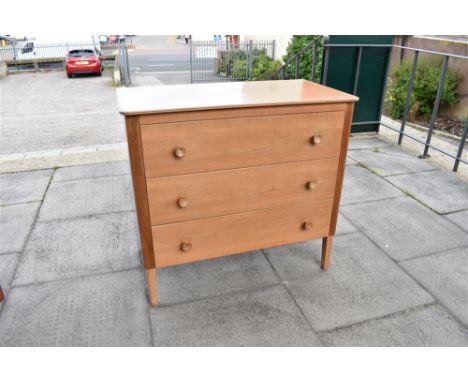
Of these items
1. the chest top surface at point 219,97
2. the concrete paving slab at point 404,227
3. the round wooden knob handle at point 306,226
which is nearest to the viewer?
the chest top surface at point 219,97

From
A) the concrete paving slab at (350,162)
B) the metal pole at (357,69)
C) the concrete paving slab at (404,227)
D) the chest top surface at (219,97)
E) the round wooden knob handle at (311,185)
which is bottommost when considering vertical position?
the concrete paving slab at (404,227)

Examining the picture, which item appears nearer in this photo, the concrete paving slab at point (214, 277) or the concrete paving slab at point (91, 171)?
the concrete paving slab at point (214, 277)

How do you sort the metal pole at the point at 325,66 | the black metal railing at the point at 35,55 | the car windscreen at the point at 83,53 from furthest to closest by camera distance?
the black metal railing at the point at 35,55 < the car windscreen at the point at 83,53 < the metal pole at the point at 325,66

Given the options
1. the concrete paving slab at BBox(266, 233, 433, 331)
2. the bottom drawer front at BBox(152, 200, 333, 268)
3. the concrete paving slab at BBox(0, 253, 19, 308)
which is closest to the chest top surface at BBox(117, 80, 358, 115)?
→ the bottom drawer front at BBox(152, 200, 333, 268)

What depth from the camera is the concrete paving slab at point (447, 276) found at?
2.54 metres

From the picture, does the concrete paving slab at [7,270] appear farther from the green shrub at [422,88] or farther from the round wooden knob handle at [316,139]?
the green shrub at [422,88]

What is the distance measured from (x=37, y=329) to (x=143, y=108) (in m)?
1.47

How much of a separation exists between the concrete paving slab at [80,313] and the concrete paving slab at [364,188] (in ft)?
7.51

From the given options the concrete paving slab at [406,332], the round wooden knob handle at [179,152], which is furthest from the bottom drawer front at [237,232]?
the concrete paving slab at [406,332]

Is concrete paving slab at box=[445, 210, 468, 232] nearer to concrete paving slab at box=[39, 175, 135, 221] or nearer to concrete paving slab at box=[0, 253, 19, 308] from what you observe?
concrete paving slab at box=[39, 175, 135, 221]

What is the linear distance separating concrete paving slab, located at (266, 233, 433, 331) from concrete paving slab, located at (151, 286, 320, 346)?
0.42 feet

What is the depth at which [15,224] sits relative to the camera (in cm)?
351

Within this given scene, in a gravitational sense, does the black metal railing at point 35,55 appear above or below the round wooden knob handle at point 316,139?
below

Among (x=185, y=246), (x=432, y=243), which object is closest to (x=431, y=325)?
(x=432, y=243)
